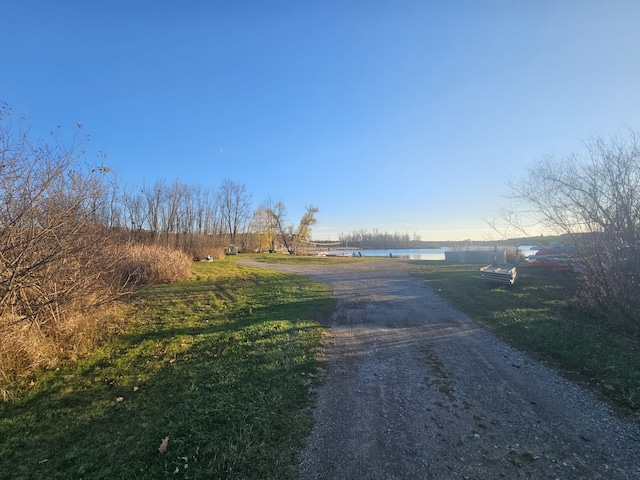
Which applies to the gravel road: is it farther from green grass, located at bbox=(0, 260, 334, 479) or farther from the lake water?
the lake water

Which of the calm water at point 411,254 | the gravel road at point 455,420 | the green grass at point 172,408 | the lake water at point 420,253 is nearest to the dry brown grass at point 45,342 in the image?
the green grass at point 172,408

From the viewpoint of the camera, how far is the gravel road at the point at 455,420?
2.53 metres

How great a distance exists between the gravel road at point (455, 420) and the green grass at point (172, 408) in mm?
456

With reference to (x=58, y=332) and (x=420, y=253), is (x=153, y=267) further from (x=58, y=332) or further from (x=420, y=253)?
(x=420, y=253)

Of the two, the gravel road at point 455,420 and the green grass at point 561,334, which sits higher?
the green grass at point 561,334

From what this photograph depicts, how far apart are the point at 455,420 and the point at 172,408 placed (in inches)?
128

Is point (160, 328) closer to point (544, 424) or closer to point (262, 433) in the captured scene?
point (262, 433)

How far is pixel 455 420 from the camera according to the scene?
10.5 feet

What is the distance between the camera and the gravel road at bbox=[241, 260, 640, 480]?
253 centimetres

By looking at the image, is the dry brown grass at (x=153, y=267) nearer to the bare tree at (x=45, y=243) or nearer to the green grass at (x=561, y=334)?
the bare tree at (x=45, y=243)

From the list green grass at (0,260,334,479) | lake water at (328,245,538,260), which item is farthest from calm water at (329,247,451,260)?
green grass at (0,260,334,479)

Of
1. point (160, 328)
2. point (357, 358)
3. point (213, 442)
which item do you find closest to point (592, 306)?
point (357, 358)

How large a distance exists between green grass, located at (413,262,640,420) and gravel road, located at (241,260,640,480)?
41cm

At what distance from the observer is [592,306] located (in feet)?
23.1
